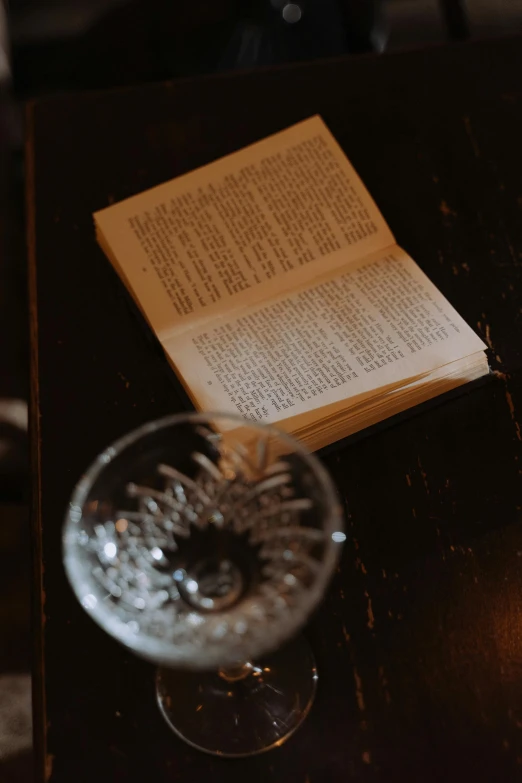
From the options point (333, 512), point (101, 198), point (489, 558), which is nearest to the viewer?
point (333, 512)

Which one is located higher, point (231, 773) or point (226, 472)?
point (226, 472)

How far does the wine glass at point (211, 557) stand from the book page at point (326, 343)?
8cm

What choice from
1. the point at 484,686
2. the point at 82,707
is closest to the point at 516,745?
the point at 484,686

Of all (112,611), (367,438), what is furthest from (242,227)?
(112,611)

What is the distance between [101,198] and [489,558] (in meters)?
0.45

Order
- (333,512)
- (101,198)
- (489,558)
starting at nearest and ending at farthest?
(333,512), (489,558), (101,198)

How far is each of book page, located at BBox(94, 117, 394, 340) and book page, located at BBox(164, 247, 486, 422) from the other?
2 cm

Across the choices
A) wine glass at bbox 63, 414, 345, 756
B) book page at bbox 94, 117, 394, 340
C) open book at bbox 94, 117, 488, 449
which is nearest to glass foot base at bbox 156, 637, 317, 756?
wine glass at bbox 63, 414, 345, 756

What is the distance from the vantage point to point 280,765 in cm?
47

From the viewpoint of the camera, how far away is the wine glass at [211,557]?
415 millimetres

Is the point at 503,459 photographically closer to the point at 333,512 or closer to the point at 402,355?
the point at 402,355

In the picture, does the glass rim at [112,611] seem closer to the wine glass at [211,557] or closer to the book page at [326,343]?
the wine glass at [211,557]

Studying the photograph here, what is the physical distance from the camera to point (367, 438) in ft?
1.86

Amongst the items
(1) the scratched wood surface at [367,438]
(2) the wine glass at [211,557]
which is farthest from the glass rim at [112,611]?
(1) the scratched wood surface at [367,438]
